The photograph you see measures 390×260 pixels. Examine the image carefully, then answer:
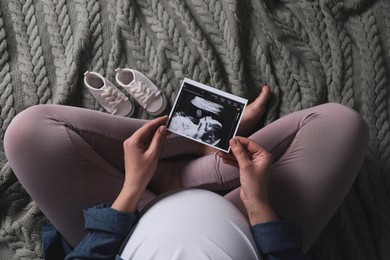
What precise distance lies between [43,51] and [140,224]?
622mm

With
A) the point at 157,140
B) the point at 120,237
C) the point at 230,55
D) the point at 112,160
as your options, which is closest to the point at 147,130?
the point at 157,140

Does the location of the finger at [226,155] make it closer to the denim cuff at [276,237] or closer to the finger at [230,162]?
the finger at [230,162]

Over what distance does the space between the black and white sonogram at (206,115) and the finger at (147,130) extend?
0.04m

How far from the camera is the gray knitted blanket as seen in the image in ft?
3.82

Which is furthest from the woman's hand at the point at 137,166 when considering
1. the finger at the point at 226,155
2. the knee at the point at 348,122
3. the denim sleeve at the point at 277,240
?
the knee at the point at 348,122

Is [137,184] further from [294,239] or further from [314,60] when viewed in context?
[314,60]

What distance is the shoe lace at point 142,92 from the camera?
3.79 ft

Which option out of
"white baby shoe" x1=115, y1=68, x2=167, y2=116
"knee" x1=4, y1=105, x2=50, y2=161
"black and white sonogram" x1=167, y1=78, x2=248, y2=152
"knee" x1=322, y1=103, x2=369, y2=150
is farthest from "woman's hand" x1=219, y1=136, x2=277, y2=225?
"knee" x1=4, y1=105, x2=50, y2=161

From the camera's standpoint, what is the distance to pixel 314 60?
1194 millimetres

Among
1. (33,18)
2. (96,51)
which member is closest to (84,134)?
(96,51)

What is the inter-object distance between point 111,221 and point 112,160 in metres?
0.21

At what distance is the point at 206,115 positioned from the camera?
3.43 ft

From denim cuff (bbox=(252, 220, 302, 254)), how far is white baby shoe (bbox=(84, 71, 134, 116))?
52cm

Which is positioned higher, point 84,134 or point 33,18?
point 33,18
